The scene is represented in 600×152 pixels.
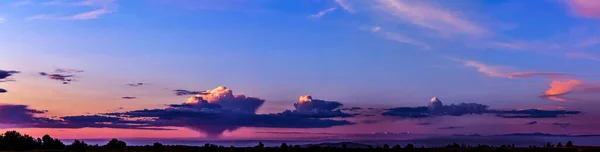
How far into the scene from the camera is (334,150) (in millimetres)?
116375

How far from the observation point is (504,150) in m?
108

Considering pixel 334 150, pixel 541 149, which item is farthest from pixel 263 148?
pixel 541 149

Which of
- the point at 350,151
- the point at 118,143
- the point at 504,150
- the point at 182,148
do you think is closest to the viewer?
the point at 504,150

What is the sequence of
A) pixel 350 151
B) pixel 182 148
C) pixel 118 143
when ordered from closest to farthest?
pixel 350 151 < pixel 182 148 < pixel 118 143

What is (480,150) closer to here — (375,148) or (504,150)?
(504,150)

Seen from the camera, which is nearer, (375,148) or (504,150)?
(504,150)

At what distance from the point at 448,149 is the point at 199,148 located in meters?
43.5

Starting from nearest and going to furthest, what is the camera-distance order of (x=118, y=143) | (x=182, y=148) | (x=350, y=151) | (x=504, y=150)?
1. (x=504, y=150)
2. (x=350, y=151)
3. (x=182, y=148)
4. (x=118, y=143)

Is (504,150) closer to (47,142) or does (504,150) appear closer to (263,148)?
(263,148)

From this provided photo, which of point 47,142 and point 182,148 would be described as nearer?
point 182,148

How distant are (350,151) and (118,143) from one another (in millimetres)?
49763

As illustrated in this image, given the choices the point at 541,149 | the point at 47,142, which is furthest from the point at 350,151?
the point at 47,142

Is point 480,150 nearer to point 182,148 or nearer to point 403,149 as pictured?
point 403,149

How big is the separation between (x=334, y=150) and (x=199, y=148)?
2473 cm
